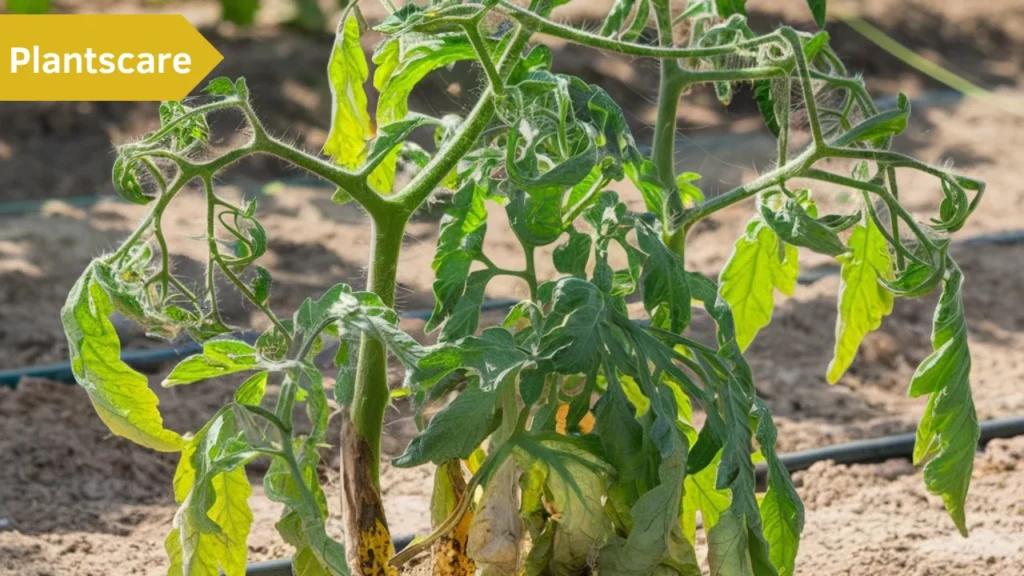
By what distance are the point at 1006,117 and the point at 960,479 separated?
4806 millimetres

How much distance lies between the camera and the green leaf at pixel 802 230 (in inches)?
64.4

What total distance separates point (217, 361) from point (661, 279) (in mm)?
541

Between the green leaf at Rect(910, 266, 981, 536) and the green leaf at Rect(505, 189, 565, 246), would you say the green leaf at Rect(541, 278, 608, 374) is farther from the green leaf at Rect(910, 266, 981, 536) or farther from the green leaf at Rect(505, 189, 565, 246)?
the green leaf at Rect(910, 266, 981, 536)

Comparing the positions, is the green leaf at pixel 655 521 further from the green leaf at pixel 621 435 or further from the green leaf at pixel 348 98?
the green leaf at pixel 348 98

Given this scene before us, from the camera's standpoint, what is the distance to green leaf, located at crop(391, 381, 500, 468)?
1.49 meters

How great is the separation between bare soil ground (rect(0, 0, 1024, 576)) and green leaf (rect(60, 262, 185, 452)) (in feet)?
2.61

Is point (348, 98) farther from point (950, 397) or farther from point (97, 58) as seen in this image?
point (97, 58)

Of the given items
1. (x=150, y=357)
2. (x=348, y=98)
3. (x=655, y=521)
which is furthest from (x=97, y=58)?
(x=655, y=521)

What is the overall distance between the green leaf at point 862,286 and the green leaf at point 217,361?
925 mm

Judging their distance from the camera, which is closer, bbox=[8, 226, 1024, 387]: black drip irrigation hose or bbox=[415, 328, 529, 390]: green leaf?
bbox=[415, 328, 529, 390]: green leaf

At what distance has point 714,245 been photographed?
14.5 ft

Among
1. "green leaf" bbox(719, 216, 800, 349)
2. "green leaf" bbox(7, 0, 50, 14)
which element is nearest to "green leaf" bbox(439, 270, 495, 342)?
"green leaf" bbox(719, 216, 800, 349)

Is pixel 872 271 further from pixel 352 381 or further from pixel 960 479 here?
pixel 352 381

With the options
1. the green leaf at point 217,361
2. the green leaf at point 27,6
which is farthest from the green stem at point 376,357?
the green leaf at point 27,6
